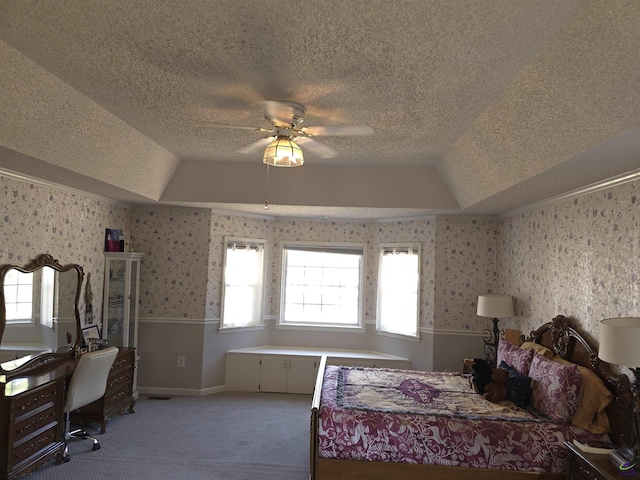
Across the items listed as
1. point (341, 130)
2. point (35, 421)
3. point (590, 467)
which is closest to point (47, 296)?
point (35, 421)

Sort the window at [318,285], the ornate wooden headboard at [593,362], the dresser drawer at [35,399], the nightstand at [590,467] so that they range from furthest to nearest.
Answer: the window at [318,285] → the dresser drawer at [35,399] → the ornate wooden headboard at [593,362] → the nightstand at [590,467]

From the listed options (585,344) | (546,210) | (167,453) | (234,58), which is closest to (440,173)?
(546,210)

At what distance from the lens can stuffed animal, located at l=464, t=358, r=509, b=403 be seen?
12.8ft

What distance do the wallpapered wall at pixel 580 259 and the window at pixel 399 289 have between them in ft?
4.11

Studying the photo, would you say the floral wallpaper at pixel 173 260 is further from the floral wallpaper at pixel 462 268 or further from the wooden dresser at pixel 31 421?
the floral wallpaper at pixel 462 268

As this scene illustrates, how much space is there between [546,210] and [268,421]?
3.58 meters

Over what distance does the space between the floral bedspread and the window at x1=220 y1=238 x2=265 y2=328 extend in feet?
9.93

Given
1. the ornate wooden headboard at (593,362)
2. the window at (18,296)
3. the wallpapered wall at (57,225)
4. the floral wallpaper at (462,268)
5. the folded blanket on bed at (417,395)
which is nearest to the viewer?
the ornate wooden headboard at (593,362)

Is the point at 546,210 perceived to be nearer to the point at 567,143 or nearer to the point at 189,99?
the point at 567,143

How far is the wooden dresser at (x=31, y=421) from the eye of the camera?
3.31 meters

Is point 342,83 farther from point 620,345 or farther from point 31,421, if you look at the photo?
point 31,421

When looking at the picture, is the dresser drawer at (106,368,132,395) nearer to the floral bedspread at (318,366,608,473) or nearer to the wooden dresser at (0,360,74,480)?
the wooden dresser at (0,360,74,480)

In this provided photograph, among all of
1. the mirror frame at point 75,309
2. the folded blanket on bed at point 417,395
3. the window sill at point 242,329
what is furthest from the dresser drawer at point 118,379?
the folded blanket on bed at point 417,395

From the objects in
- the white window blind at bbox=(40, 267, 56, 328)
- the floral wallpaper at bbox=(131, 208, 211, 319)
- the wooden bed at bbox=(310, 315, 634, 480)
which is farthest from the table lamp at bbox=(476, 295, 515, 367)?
the white window blind at bbox=(40, 267, 56, 328)
